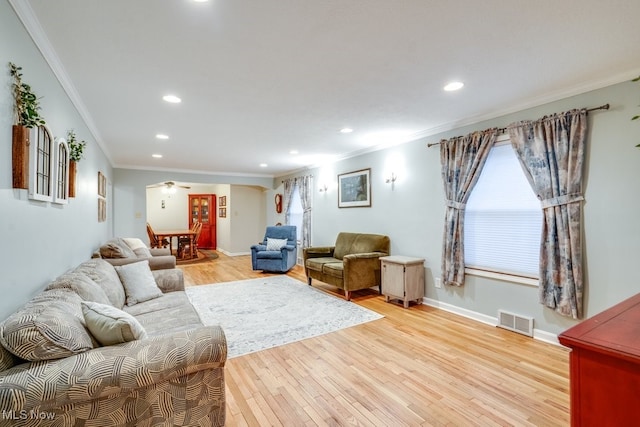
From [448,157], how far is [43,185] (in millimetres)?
3970

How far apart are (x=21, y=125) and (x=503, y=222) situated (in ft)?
13.5

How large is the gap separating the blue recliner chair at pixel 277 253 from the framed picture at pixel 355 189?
1.53 metres

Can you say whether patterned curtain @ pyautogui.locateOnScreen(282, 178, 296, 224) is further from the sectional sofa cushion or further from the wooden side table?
the sectional sofa cushion

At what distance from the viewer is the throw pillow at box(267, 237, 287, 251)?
6.50 meters

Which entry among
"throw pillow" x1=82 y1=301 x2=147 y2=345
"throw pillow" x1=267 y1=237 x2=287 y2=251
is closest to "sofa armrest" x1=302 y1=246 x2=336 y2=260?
"throw pillow" x1=267 y1=237 x2=287 y2=251

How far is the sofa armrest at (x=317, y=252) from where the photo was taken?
545 centimetres

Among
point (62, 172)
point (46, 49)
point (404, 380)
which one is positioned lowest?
point (404, 380)

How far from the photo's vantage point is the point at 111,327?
1.43 m

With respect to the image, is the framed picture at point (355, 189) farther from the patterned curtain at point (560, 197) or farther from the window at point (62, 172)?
the window at point (62, 172)

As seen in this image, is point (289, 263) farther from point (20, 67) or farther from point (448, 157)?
point (20, 67)

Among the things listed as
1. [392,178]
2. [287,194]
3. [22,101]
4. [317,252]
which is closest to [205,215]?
[287,194]

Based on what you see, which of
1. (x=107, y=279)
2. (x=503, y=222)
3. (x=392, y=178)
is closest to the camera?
(x=107, y=279)

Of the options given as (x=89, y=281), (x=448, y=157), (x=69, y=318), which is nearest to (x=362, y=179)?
(x=448, y=157)

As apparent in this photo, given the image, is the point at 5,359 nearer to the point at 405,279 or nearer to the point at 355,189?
the point at 405,279
